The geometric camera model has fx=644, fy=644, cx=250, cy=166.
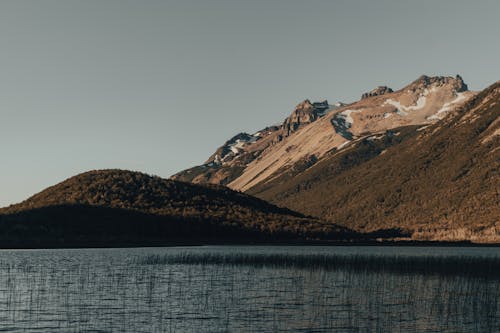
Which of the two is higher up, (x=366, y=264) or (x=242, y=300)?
(x=366, y=264)

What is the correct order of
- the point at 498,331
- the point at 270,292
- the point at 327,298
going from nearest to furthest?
the point at 498,331 < the point at 327,298 < the point at 270,292

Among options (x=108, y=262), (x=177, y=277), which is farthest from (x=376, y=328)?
(x=108, y=262)

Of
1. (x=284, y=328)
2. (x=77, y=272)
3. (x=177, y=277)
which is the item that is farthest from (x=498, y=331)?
(x=77, y=272)

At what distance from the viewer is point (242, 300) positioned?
2859 inches

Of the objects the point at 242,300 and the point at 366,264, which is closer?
the point at 242,300

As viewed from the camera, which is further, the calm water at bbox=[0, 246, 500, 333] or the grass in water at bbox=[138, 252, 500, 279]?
the grass in water at bbox=[138, 252, 500, 279]

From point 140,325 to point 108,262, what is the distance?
6937cm

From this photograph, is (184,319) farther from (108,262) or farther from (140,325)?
(108,262)

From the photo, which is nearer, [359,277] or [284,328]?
[284,328]

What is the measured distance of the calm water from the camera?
5741 centimetres

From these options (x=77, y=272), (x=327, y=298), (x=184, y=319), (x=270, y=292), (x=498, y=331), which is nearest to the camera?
(x=498, y=331)

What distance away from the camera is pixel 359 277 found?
316 feet

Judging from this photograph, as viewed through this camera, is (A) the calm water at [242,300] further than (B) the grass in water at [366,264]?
No

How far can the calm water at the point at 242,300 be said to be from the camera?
5741 cm
